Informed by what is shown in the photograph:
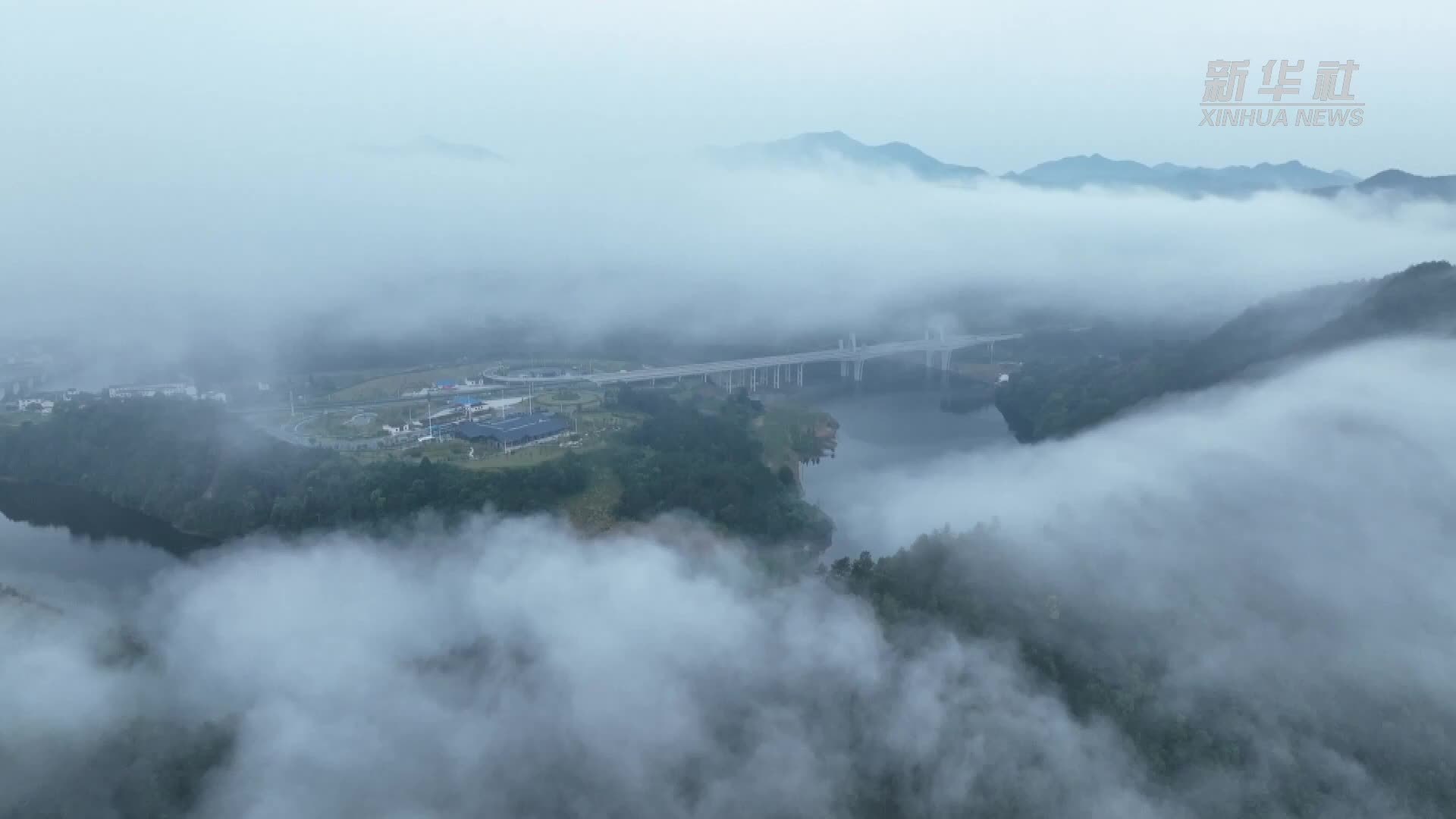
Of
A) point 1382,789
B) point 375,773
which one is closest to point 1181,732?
point 1382,789

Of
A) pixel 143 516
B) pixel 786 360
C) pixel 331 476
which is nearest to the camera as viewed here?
pixel 331 476

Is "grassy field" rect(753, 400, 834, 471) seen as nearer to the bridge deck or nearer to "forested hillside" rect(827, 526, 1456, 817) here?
the bridge deck

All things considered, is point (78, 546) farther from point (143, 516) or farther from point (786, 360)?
point (786, 360)

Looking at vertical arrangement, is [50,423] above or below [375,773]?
above

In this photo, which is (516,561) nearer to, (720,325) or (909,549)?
(909,549)

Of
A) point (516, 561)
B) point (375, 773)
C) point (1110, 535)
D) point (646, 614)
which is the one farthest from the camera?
point (516, 561)

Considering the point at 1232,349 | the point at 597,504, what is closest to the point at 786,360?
the point at 1232,349
